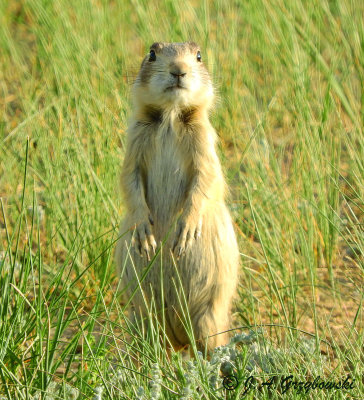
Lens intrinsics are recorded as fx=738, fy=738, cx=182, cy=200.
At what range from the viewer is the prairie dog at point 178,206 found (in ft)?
12.1

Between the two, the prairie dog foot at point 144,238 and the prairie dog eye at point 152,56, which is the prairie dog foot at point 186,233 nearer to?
the prairie dog foot at point 144,238

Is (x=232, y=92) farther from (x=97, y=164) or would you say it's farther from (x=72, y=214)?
(x=72, y=214)

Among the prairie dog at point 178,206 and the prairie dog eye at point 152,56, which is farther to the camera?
the prairie dog eye at point 152,56

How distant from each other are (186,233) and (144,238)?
8.2 inches

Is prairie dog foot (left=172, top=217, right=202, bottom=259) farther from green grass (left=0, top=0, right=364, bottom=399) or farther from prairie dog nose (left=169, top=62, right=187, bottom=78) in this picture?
prairie dog nose (left=169, top=62, right=187, bottom=78)

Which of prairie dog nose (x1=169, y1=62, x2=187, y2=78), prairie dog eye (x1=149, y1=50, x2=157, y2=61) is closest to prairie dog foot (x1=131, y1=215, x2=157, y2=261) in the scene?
prairie dog nose (x1=169, y1=62, x2=187, y2=78)

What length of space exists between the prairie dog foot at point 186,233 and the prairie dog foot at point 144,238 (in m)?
0.12

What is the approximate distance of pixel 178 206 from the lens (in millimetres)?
3818

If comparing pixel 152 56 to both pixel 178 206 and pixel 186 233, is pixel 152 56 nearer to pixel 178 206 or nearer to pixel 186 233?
pixel 178 206

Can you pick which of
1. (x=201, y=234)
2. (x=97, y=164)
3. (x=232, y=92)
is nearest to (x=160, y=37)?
(x=232, y=92)

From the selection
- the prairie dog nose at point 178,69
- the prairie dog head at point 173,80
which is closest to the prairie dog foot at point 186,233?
the prairie dog head at point 173,80

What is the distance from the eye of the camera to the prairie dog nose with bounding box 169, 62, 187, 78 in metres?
3.57

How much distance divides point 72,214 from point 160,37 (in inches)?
64.6

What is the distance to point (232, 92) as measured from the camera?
17.7ft
